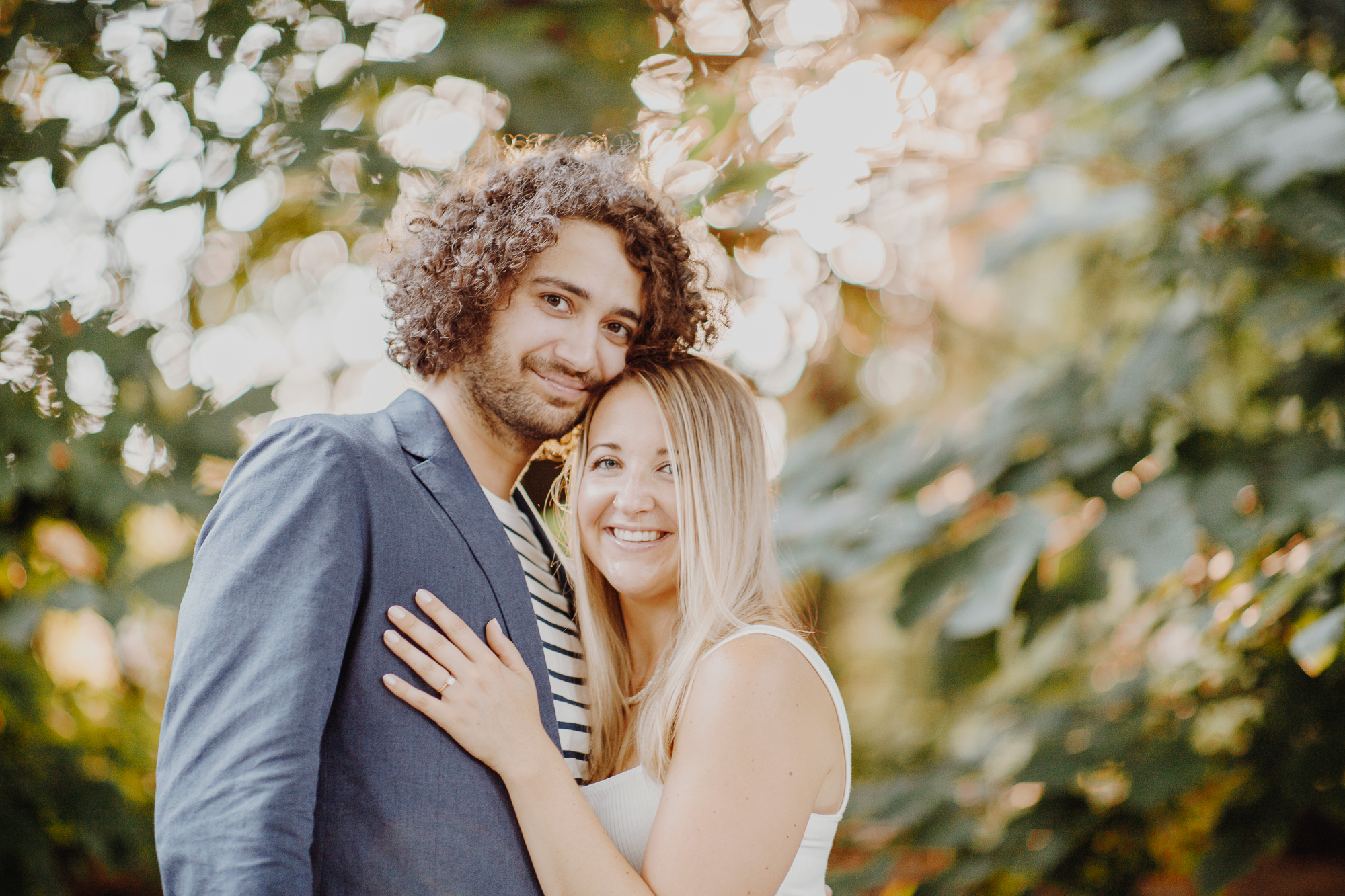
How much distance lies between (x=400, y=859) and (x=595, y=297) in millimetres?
1031

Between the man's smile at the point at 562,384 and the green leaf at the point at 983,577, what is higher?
the man's smile at the point at 562,384

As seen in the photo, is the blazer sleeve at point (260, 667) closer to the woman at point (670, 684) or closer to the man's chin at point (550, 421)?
the woman at point (670, 684)

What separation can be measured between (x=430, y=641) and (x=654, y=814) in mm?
599

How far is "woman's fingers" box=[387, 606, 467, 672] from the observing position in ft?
4.40

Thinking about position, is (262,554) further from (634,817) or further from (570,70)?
(570,70)

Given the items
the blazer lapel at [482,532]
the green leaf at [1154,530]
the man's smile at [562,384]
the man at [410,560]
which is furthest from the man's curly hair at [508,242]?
the green leaf at [1154,530]

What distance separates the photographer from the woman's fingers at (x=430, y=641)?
134 centimetres

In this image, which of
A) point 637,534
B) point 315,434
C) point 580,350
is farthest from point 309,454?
point 637,534

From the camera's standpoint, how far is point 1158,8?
7.45 feet

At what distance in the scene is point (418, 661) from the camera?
1334 mm

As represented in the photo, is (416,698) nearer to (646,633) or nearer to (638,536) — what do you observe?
(638,536)

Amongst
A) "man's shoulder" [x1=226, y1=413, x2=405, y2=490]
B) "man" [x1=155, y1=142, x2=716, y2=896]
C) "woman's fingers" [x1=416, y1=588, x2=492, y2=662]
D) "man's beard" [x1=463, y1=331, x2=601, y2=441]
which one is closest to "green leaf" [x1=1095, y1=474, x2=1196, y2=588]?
"man" [x1=155, y1=142, x2=716, y2=896]

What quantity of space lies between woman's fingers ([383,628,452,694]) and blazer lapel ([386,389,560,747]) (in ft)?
0.55

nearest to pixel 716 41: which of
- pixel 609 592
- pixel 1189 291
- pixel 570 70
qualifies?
pixel 570 70
